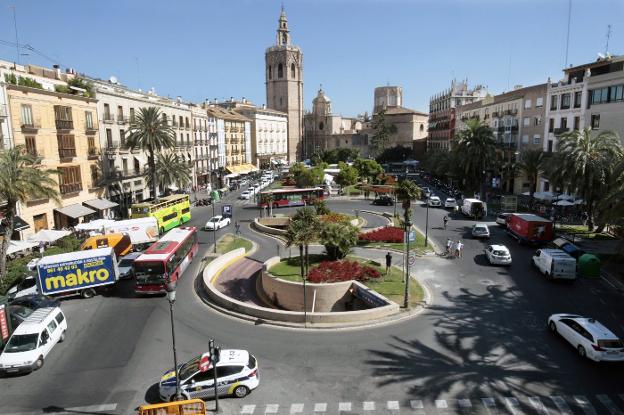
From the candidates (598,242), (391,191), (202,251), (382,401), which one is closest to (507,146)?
(391,191)

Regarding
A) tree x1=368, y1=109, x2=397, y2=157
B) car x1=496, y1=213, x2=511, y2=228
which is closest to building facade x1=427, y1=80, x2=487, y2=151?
tree x1=368, y1=109, x2=397, y2=157

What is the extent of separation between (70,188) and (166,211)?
32.2 ft

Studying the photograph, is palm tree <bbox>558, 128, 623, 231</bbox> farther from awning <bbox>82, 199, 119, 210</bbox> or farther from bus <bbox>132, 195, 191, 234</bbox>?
awning <bbox>82, 199, 119, 210</bbox>

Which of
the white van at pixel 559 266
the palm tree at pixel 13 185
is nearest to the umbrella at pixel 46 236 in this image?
the palm tree at pixel 13 185

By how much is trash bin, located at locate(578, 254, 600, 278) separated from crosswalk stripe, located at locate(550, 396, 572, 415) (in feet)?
55.4

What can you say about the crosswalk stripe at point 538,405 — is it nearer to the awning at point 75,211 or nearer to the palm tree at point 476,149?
the awning at point 75,211

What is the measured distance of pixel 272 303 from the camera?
3011 cm

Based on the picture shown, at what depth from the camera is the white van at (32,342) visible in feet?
62.1

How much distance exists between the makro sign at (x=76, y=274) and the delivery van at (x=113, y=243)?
7127mm

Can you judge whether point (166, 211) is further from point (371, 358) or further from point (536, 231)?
point (536, 231)

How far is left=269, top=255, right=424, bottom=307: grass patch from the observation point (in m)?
26.7

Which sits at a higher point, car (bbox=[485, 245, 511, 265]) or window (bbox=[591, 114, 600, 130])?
window (bbox=[591, 114, 600, 130])

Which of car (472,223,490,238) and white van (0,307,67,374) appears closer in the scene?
white van (0,307,67,374)

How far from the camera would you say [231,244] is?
40.9 m
